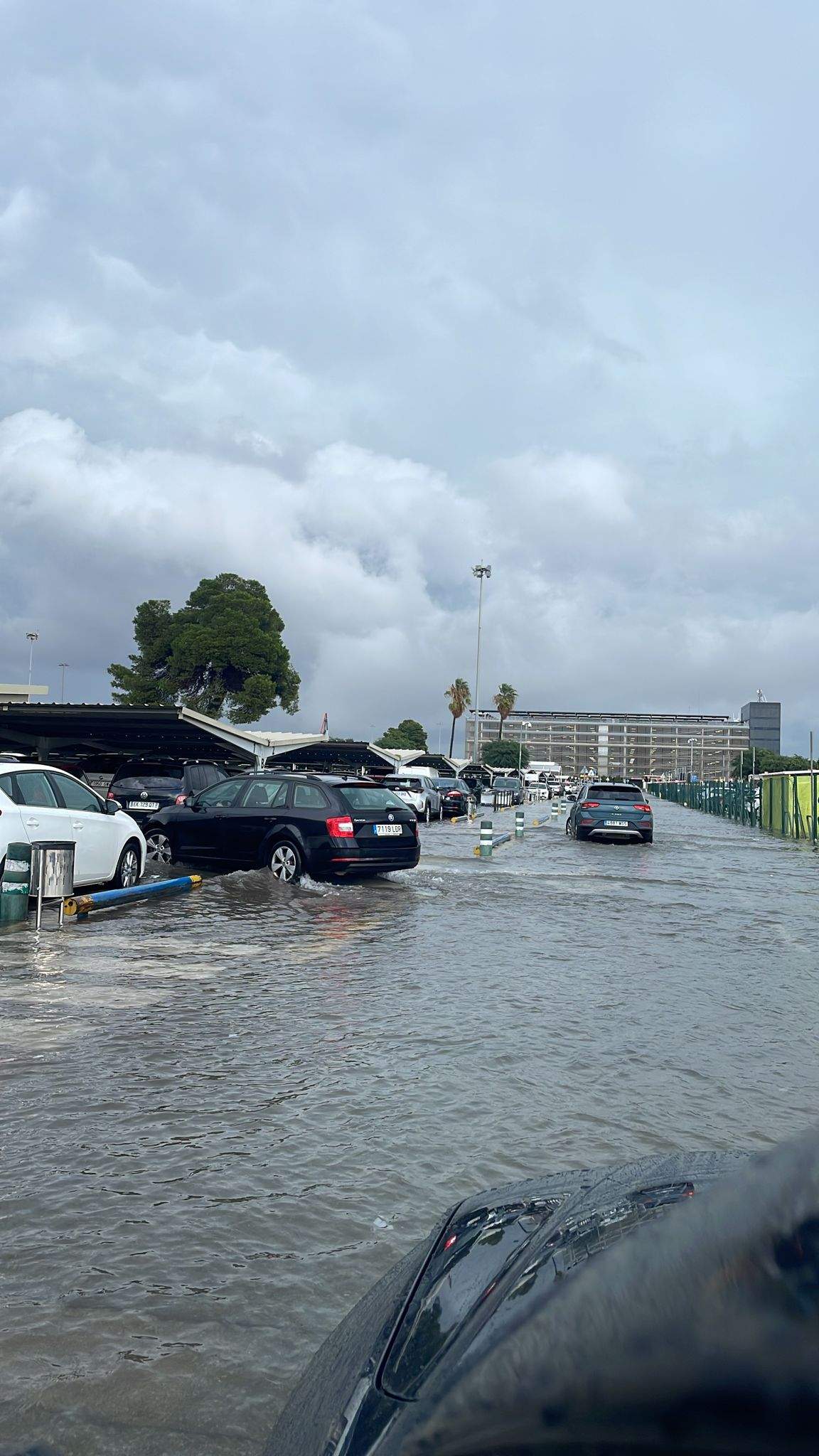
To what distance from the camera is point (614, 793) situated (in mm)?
29062

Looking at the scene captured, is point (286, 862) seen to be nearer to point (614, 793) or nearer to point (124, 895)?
point (124, 895)

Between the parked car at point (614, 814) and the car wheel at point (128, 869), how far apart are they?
53.4 feet

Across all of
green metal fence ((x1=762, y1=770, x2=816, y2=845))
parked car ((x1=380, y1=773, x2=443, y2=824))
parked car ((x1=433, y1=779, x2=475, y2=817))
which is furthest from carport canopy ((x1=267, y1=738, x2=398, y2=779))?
green metal fence ((x1=762, y1=770, x2=816, y2=845))

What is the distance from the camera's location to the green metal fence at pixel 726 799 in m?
46.8

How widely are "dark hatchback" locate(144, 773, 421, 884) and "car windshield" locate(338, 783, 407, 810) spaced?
1cm

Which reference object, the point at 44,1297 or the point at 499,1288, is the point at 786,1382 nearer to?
the point at 499,1288

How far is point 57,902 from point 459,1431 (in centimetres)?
1122

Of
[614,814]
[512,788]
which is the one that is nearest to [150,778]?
[614,814]

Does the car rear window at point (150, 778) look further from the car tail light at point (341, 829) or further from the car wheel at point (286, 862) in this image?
the car tail light at point (341, 829)

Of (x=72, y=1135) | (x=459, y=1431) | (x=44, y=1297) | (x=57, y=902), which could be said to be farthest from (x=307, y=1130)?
(x=57, y=902)

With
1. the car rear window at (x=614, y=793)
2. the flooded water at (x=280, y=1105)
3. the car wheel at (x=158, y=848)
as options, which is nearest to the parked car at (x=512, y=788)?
the car rear window at (x=614, y=793)

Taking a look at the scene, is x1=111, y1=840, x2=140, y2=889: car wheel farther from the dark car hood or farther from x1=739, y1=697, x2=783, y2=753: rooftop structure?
x1=739, y1=697, x2=783, y2=753: rooftop structure

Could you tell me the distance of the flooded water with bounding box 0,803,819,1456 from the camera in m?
3.13

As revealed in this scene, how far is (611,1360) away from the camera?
1139mm
